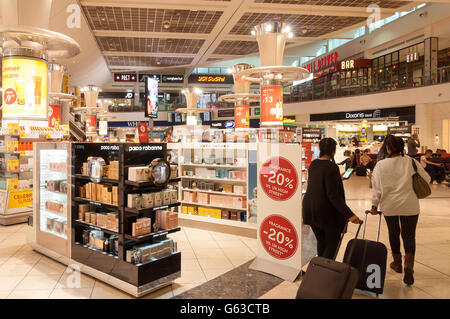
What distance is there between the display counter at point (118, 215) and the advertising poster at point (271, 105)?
4.67 m

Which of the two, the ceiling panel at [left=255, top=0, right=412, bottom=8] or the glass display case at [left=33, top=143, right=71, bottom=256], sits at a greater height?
the ceiling panel at [left=255, top=0, right=412, bottom=8]

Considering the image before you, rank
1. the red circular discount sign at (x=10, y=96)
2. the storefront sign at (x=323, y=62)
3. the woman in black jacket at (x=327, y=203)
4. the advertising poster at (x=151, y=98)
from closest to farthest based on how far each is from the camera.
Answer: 1. the woman in black jacket at (x=327, y=203)
2. the red circular discount sign at (x=10, y=96)
3. the advertising poster at (x=151, y=98)
4. the storefront sign at (x=323, y=62)

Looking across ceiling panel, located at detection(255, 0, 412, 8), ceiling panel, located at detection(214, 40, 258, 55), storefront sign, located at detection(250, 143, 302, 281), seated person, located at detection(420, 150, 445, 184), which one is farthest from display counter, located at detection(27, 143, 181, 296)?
ceiling panel, located at detection(214, 40, 258, 55)

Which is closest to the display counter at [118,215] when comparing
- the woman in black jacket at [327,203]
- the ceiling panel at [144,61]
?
the woman in black jacket at [327,203]

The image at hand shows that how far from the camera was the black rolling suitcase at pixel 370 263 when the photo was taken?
3576 mm

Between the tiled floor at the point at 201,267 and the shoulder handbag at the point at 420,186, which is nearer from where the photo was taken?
the shoulder handbag at the point at 420,186

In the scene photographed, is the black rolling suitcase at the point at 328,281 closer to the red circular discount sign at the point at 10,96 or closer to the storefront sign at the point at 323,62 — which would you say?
the red circular discount sign at the point at 10,96

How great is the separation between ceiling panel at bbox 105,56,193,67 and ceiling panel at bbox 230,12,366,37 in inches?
299

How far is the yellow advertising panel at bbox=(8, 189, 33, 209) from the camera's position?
717cm

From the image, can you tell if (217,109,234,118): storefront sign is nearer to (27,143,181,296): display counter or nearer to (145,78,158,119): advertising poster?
(145,78,158,119): advertising poster

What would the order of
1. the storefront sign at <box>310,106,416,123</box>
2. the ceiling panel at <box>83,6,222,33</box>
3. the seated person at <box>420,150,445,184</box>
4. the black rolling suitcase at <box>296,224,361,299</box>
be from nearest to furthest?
1. the black rolling suitcase at <box>296,224,361,299</box>
2. the seated person at <box>420,150,445,184</box>
3. the ceiling panel at <box>83,6,222,33</box>
4. the storefront sign at <box>310,106,416,123</box>

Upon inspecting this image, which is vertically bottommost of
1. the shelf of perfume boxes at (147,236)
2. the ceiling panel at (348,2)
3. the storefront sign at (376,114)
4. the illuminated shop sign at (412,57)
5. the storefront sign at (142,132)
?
the shelf of perfume boxes at (147,236)

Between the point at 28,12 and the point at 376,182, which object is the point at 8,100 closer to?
the point at 28,12

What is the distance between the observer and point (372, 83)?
18.8m
